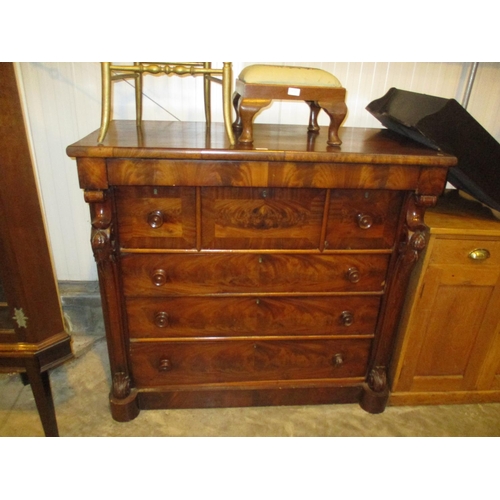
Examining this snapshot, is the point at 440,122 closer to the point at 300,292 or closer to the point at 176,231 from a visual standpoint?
the point at 300,292

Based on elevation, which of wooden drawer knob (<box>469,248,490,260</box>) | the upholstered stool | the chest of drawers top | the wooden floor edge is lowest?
the wooden floor edge

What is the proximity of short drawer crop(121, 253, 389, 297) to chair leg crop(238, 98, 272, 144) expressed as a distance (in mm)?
409

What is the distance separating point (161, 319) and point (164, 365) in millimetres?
214

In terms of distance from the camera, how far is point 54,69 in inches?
67.0

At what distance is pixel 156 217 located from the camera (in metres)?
1.29

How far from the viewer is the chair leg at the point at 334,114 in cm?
133

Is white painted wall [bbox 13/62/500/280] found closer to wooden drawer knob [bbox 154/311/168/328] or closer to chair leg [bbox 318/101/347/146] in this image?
chair leg [bbox 318/101/347/146]

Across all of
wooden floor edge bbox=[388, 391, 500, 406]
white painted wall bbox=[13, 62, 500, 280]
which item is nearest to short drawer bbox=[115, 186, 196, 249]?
white painted wall bbox=[13, 62, 500, 280]

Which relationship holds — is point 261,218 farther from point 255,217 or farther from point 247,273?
point 247,273

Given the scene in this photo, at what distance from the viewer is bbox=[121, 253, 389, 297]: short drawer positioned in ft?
4.56

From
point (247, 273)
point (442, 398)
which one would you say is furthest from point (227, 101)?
point (442, 398)

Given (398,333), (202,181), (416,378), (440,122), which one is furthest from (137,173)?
(416,378)
